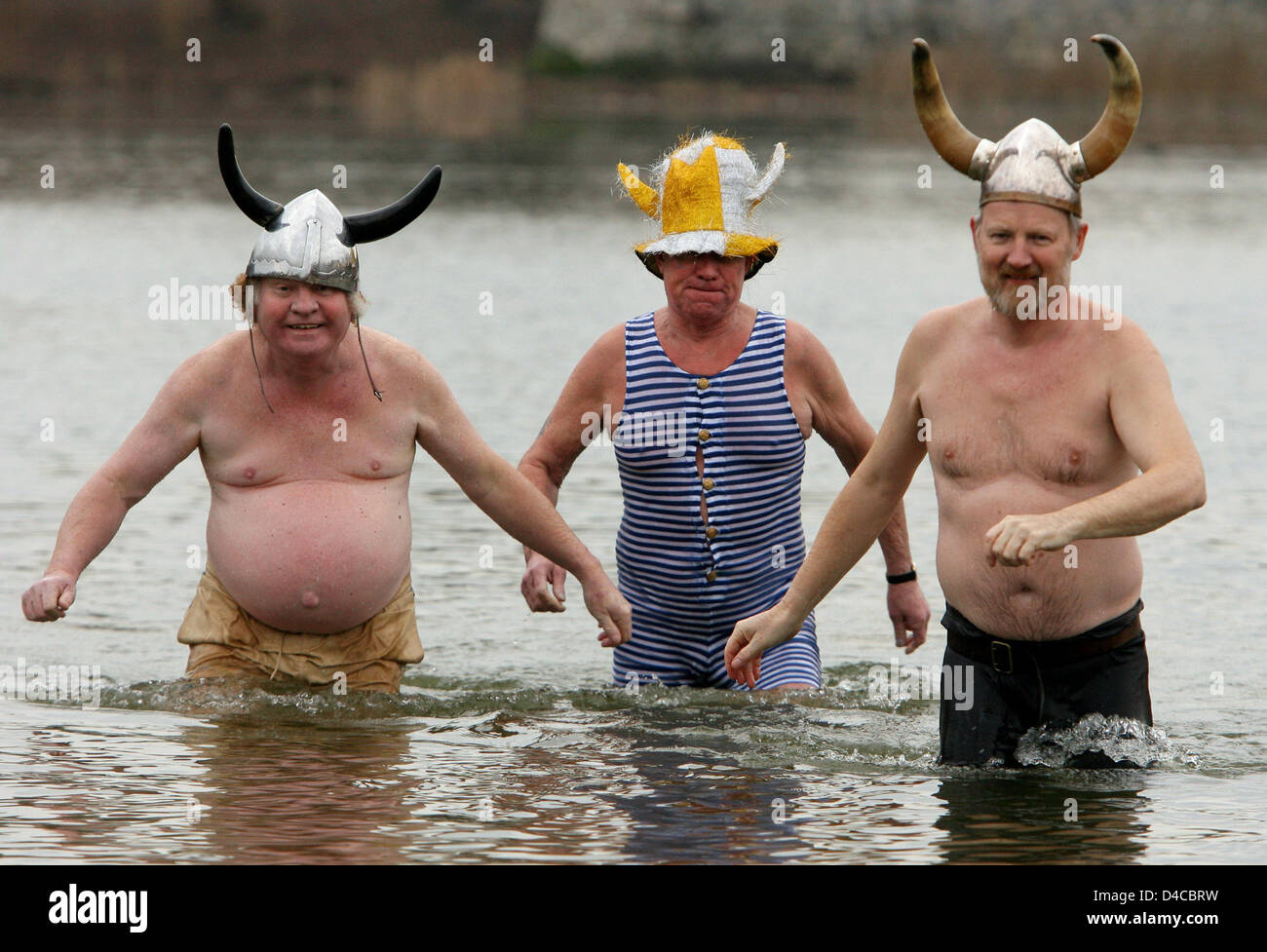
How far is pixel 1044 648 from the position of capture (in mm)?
6070

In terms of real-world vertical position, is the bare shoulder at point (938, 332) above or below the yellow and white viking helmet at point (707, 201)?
below

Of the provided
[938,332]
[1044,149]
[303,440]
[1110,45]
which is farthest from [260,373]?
[1110,45]

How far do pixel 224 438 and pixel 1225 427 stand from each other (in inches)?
364

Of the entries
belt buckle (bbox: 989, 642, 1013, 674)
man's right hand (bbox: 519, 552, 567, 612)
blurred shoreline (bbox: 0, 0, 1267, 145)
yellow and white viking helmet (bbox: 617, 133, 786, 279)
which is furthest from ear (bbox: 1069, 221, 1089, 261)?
blurred shoreline (bbox: 0, 0, 1267, 145)

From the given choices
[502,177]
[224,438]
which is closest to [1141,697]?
[224,438]

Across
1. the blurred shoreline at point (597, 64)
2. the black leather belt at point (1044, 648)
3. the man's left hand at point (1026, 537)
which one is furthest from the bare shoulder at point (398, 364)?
the blurred shoreline at point (597, 64)

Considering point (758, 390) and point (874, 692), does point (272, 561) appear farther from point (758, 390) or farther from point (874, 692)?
point (874, 692)

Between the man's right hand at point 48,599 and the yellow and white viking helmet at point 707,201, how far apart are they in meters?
2.25

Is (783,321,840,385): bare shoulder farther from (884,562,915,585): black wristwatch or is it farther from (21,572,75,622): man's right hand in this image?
(21,572,75,622): man's right hand

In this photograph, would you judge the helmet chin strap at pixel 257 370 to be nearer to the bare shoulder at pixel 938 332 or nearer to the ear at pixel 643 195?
the ear at pixel 643 195

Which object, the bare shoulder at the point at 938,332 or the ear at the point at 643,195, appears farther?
the ear at the point at 643,195

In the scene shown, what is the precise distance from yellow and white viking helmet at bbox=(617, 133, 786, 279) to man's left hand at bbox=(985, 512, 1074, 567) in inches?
89.1

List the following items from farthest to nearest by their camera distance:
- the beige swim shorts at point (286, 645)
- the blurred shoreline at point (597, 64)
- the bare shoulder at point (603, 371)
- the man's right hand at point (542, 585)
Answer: the blurred shoreline at point (597, 64), the bare shoulder at point (603, 371), the man's right hand at point (542, 585), the beige swim shorts at point (286, 645)

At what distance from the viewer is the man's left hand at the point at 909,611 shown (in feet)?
24.8
